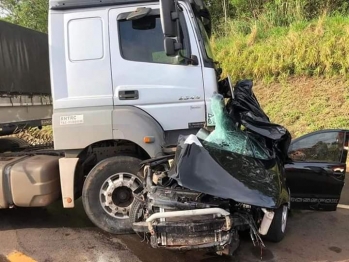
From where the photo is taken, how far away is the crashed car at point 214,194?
351 cm

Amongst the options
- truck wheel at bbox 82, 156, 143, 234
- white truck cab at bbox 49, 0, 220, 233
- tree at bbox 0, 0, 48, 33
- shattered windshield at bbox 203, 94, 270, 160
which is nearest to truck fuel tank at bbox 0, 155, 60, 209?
white truck cab at bbox 49, 0, 220, 233

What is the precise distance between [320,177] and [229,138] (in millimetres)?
1598

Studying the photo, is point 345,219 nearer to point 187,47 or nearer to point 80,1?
point 187,47

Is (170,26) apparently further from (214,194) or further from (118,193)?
(118,193)

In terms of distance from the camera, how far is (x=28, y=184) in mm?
4543

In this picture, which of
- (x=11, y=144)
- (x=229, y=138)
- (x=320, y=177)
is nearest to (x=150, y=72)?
(x=229, y=138)

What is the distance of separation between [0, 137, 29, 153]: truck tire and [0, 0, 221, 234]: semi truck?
4.96 feet

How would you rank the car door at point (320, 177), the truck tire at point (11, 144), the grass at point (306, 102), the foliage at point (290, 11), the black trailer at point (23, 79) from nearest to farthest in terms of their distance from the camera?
the car door at point (320, 177), the black trailer at point (23, 79), the truck tire at point (11, 144), the grass at point (306, 102), the foliage at point (290, 11)

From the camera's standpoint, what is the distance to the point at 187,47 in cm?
450

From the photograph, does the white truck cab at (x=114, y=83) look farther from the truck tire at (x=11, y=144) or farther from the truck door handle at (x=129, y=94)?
the truck tire at (x=11, y=144)

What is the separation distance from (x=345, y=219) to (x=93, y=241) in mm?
3421

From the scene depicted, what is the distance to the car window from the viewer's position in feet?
16.5

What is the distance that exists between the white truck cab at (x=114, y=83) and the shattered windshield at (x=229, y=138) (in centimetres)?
50

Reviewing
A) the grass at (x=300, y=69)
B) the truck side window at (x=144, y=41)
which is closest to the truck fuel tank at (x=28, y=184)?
the truck side window at (x=144, y=41)
